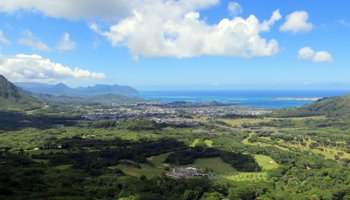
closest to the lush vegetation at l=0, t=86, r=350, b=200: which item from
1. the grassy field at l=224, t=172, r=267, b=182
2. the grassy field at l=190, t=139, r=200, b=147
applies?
the grassy field at l=224, t=172, r=267, b=182

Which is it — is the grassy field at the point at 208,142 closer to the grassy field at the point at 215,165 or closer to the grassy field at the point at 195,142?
the grassy field at the point at 195,142

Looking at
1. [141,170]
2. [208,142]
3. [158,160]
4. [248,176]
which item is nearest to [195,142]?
[208,142]

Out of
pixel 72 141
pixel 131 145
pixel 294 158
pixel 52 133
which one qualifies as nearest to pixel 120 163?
pixel 131 145

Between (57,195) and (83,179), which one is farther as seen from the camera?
(83,179)

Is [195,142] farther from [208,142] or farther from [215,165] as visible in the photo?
[215,165]

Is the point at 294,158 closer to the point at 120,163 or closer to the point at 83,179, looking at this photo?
the point at 120,163

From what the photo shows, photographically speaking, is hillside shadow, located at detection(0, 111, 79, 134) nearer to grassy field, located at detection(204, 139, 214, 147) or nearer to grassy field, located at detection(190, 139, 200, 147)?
grassy field, located at detection(190, 139, 200, 147)

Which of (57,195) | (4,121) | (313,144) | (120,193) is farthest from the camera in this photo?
(4,121)

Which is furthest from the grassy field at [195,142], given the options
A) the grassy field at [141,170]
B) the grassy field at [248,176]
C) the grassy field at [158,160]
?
the grassy field at [248,176]
